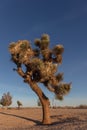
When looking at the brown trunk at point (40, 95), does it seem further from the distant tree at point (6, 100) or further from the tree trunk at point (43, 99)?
the distant tree at point (6, 100)

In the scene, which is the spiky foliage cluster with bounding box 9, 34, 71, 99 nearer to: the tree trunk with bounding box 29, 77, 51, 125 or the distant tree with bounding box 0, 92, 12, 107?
the tree trunk with bounding box 29, 77, 51, 125

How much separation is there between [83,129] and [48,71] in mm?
11829

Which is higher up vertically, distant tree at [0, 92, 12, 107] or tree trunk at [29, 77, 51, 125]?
distant tree at [0, 92, 12, 107]

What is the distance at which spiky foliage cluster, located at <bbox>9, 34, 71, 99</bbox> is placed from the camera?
26.8 metres

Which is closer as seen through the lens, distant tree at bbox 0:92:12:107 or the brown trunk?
the brown trunk

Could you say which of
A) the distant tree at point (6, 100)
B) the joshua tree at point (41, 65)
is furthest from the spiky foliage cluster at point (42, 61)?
the distant tree at point (6, 100)

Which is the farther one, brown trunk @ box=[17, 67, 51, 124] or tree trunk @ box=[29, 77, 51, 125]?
tree trunk @ box=[29, 77, 51, 125]

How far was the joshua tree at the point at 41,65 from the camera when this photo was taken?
26.8 metres

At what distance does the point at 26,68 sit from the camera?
27.8 meters

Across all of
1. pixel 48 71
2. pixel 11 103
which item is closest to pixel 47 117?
pixel 48 71

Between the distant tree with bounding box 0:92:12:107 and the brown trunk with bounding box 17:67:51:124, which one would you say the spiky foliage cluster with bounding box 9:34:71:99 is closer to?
the brown trunk with bounding box 17:67:51:124

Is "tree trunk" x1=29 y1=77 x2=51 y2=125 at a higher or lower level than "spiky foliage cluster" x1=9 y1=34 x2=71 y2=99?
lower

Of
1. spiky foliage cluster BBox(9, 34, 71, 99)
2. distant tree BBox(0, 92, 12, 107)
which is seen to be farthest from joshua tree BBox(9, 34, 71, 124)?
distant tree BBox(0, 92, 12, 107)

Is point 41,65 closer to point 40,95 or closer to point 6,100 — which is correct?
point 40,95
